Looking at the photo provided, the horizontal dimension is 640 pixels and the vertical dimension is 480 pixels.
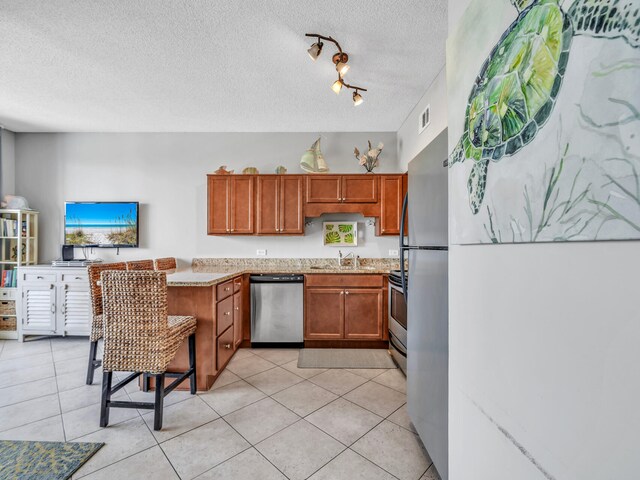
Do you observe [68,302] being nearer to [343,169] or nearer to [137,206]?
[137,206]

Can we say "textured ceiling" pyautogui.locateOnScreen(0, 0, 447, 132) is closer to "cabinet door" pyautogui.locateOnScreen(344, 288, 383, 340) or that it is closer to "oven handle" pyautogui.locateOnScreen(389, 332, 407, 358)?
"cabinet door" pyautogui.locateOnScreen(344, 288, 383, 340)

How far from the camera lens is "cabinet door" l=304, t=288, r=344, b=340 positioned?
3.41m

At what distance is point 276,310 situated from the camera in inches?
135

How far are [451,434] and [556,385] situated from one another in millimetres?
768

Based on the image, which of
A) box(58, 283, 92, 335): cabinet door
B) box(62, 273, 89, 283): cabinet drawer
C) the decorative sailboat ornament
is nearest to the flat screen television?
box(62, 273, 89, 283): cabinet drawer

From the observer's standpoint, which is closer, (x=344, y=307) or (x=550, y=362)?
(x=550, y=362)

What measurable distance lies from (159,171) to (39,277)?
1.98m

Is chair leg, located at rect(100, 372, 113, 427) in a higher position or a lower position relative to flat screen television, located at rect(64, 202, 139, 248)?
lower

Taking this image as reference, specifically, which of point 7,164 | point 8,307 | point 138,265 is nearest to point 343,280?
point 138,265

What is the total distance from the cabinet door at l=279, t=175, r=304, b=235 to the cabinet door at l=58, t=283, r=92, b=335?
263cm

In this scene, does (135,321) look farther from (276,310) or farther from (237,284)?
(276,310)

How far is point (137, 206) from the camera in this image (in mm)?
4051

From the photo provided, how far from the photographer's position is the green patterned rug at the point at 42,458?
1.50 metres

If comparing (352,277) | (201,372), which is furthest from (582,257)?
(352,277)
